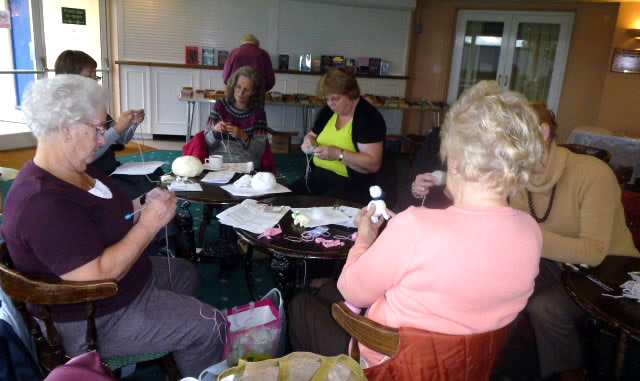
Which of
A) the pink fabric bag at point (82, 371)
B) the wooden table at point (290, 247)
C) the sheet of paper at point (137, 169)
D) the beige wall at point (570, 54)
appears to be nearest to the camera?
the pink fabric bag at point (82, 371)

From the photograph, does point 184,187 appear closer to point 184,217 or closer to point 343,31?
point 184,217

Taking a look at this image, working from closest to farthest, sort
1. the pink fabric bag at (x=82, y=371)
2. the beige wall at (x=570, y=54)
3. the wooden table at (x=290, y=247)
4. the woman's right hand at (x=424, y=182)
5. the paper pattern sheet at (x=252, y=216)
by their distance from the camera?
the pink fabric bag at (x=82, y=371) < the wooden table at (x=290, y=247) < the paper pattern sheet at (x=252, y=216) < the woman's right hand at (x=424, y=182) < the beige wall at (x=570, y=54)

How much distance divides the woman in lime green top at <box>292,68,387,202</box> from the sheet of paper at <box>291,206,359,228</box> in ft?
1.79

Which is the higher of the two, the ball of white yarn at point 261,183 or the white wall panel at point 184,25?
the white wall panel at point 184,25

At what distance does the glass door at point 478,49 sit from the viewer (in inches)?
310

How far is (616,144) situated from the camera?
5.43 m

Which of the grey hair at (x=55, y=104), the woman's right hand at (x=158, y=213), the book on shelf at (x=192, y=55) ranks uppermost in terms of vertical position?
the book on shelf at (x=192, y=55)

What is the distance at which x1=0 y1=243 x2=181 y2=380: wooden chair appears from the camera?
1237 millimetres

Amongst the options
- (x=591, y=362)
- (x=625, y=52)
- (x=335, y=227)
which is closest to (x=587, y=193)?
(x=591, y=362)

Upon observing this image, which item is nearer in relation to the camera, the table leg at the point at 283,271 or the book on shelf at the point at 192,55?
the table leg at the point at 283,271

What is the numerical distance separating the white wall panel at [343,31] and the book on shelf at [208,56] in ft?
3.41

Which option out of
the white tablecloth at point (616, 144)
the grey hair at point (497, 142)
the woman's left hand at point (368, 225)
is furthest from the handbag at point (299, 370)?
the white tablecloth at point (616, 144)

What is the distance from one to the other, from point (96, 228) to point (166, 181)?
1.05m

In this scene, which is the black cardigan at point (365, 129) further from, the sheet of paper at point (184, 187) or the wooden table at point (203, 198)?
the sheet of paper at point (184, 187)
